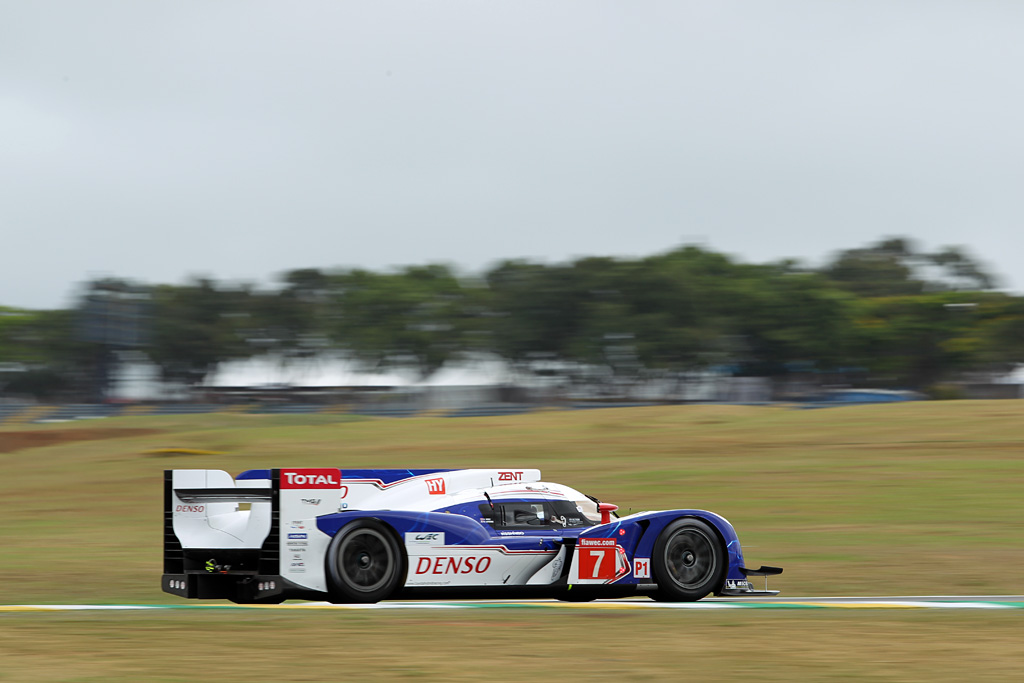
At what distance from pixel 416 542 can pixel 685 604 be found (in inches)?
96.1

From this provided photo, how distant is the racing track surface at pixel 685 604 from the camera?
406 inches

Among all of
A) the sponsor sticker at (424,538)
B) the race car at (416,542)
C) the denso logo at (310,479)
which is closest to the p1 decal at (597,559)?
the race car at (416,542)

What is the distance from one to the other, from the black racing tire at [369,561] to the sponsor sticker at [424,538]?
12 cm

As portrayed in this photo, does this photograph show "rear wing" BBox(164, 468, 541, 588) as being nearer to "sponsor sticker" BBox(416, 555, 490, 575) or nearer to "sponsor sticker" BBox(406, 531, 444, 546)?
"sponsor sticker" BBox(406, 531, 444, 546)

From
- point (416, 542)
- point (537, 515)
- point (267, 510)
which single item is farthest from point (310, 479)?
point (537, 515)

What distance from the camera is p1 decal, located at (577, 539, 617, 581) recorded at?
10.5m

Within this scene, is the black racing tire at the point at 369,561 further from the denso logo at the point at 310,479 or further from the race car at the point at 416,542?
the denso logo at the point at 310,479

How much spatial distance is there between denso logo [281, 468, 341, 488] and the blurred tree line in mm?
51395

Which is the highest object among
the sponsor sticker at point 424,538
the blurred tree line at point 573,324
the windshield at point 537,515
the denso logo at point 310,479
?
the blurred tree line at point 573,324

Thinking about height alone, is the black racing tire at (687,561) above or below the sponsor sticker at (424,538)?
below

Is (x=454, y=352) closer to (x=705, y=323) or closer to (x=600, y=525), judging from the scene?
(x=705, y=323)

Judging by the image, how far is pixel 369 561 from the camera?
10.1m

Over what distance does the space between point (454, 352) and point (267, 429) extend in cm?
3128

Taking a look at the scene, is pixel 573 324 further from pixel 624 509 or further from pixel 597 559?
pixel 597 559
